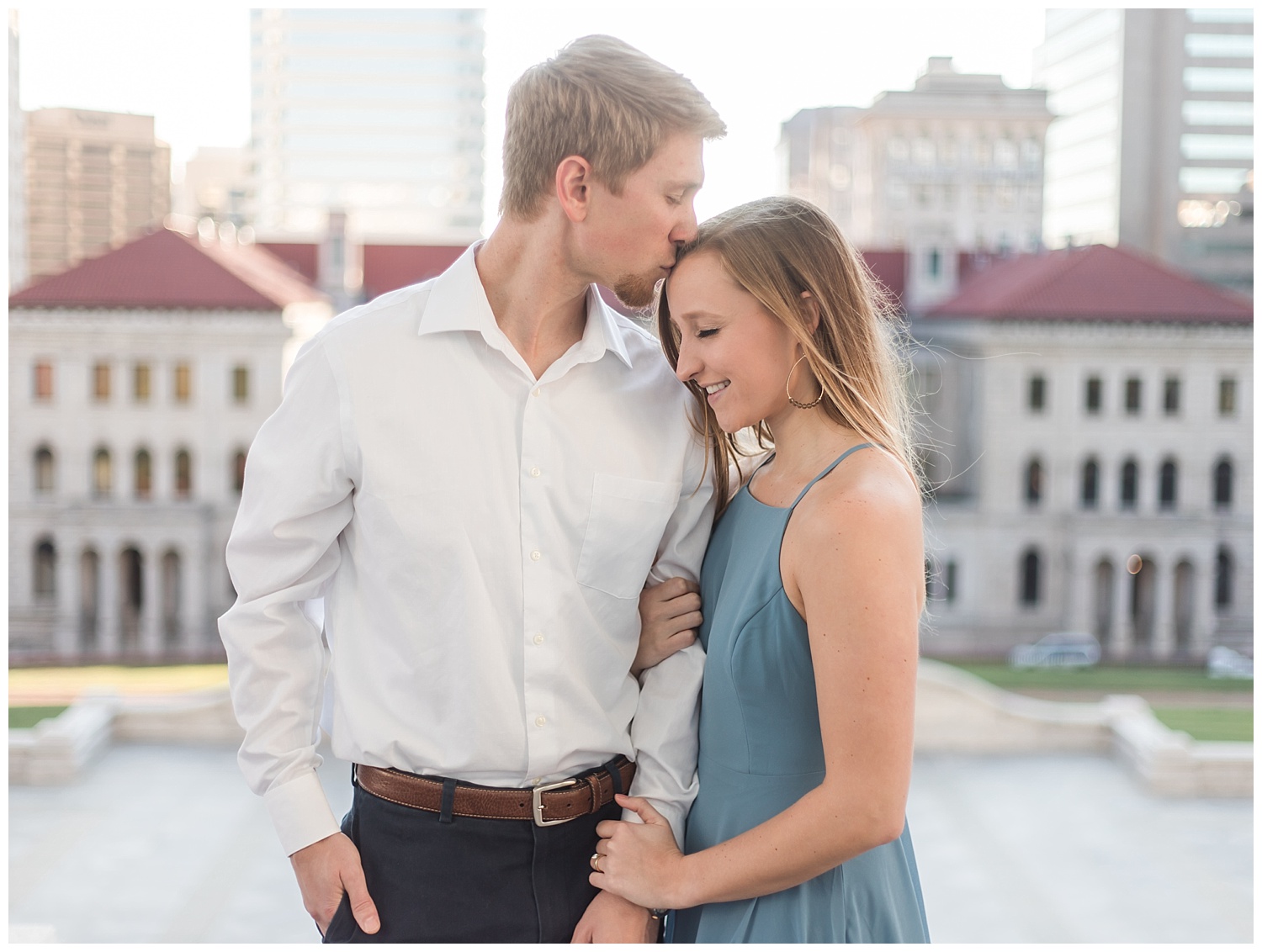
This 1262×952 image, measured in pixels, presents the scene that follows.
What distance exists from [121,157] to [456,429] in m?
17.1

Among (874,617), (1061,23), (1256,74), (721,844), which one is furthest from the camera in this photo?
(1061,23)

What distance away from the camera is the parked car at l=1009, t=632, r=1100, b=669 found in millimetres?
14641

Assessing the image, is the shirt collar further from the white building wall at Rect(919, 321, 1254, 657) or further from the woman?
the white building wall at Rect(919, 321, 1254, 657)

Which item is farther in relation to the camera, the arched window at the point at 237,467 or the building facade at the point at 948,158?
the building facade at the point at 948,158

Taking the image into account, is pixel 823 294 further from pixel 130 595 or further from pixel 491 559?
pixel 130 595

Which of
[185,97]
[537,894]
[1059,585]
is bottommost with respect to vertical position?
[1059,585]

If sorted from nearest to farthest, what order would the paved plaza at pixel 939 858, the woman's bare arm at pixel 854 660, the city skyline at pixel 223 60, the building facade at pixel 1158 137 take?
the woman's bare arm at pixel 854 660 → the paved plaza at pixel 939 858 → the city skyline at pixel 223 60 → the building facade at pixel 1158 137

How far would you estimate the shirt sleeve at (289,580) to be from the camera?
3.50ft

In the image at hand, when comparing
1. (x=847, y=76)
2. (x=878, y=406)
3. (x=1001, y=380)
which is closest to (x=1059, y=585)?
(x=1001, y=380)

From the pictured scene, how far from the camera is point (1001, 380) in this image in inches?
590

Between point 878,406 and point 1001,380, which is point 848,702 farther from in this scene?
point 1001,380

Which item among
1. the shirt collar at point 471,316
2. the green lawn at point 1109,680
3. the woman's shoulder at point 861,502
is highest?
the shirt collar at point 471,316

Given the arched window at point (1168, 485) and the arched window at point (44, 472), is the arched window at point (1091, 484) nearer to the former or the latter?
the arched window at point (1168, 485)

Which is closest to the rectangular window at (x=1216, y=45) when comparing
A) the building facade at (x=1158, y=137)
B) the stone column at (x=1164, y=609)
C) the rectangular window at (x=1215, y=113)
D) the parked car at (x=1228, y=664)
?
the building facade at (x=1158, y=137)
